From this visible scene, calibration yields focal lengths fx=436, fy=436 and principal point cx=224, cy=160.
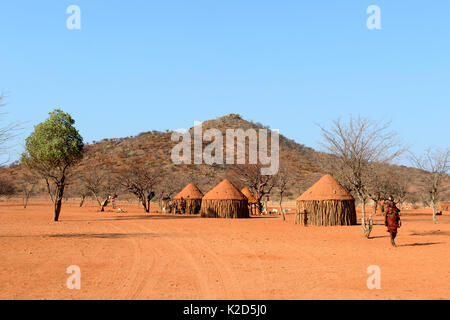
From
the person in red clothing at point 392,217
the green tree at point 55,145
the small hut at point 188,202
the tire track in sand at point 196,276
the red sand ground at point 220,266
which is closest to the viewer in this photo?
the tire track in sand at point 196,276

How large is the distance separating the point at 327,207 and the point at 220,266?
47.9ft

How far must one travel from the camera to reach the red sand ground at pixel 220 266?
806 centimetres

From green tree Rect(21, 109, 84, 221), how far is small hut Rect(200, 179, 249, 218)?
388 inches

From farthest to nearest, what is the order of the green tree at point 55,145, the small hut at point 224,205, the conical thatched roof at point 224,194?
the conical thatched roof at point 224,194
the small hut at point 224,205
the green tree at point 55,145

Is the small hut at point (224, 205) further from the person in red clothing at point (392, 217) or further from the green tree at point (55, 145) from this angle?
the person in red clothing at point (392, 217)

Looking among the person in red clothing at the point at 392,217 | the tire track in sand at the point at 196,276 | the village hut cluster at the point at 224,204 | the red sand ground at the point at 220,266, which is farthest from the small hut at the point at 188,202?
the person in red clothing at the point at 392,217

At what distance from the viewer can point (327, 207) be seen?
24266 mm

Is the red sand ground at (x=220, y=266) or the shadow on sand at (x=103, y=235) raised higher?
the shadow on sand at (x=103, y=235)

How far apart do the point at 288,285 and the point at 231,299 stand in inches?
68.4

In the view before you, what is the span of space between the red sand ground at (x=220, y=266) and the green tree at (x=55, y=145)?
34.7 ft

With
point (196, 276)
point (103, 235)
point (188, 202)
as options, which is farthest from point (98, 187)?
point (196, 276)

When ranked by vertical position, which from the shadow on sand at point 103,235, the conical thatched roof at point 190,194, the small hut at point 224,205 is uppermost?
the conical thatched roof at point 190,194

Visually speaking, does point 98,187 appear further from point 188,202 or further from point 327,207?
point 327,207
